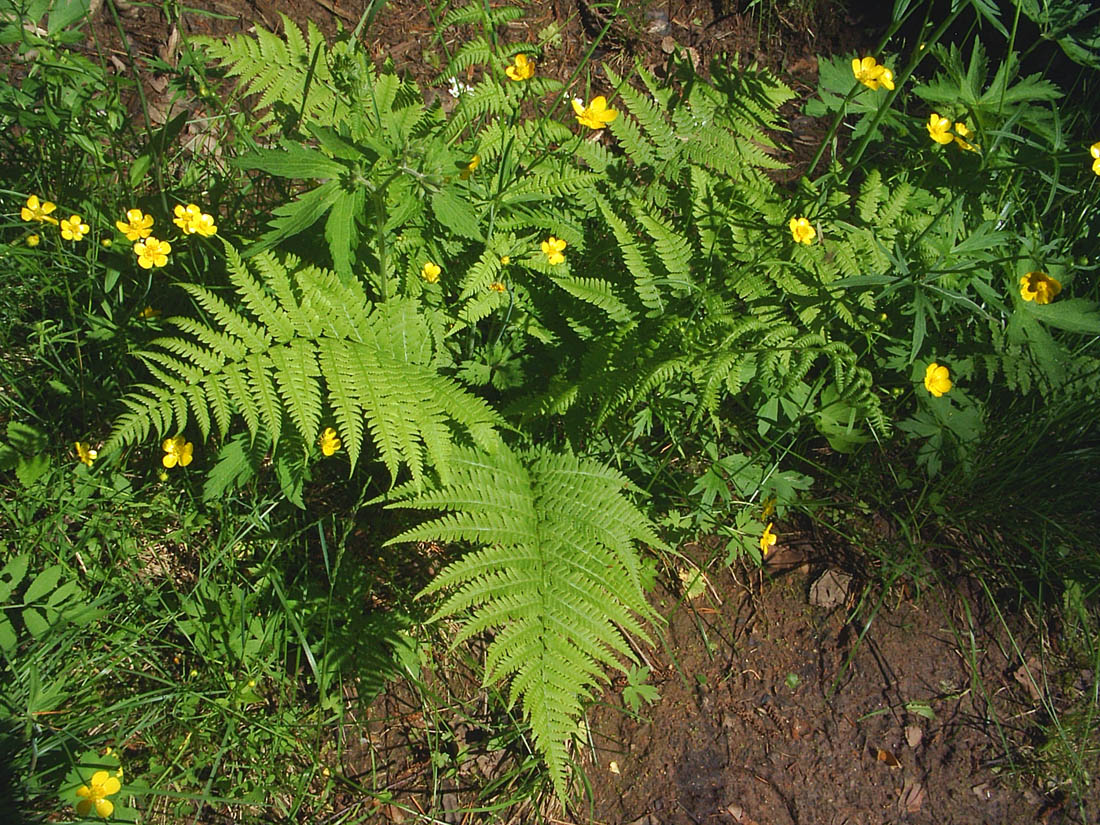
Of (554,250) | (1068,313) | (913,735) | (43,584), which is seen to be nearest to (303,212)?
(554,250)

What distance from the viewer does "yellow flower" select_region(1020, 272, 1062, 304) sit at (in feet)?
7.22

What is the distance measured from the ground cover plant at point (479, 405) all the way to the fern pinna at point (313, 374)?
0.03ft

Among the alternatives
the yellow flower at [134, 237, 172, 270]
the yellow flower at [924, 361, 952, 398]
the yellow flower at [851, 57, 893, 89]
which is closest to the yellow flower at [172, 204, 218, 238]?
the yellow flower at [134, 237, 172, 270]

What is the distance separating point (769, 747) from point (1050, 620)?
1.01 m

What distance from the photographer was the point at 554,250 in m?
2.34

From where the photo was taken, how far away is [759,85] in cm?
256

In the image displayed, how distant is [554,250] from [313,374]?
0.80m

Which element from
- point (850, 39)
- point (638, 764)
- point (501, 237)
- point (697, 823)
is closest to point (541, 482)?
point (501, 237)

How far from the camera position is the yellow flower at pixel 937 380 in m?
2.32

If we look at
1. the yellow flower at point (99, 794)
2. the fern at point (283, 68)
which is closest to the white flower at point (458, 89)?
the fern at point (283, 68)

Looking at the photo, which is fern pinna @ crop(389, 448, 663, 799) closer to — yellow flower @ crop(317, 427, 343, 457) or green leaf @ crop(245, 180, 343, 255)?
yellow flower @ crop(317, 427, 343, 457)

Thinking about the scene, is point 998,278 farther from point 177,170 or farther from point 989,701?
point 177,170

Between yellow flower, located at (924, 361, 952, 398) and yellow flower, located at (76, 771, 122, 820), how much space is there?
92.6 inches

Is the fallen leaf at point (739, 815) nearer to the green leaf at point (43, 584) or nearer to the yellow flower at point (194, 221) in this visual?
the green leaf at point (43, 584)
